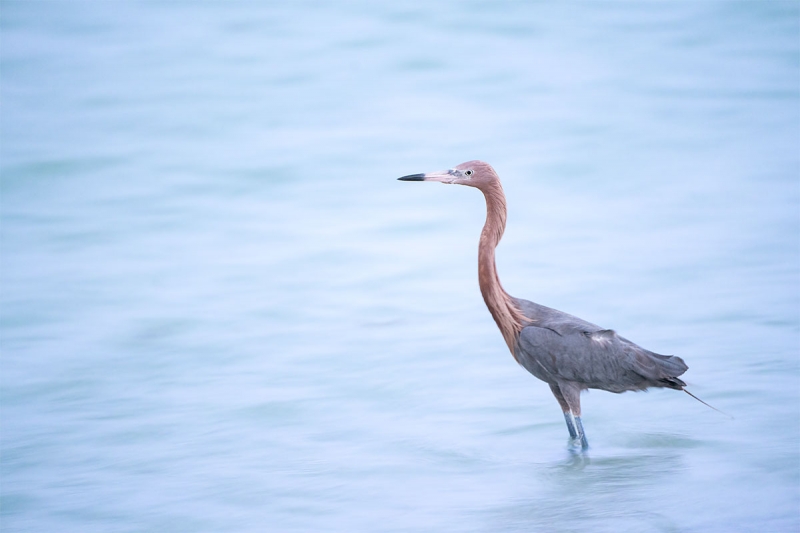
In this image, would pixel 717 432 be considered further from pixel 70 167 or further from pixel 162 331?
pixel 70 167

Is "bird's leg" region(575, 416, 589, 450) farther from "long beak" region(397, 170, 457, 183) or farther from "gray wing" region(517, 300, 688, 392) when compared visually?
"long beak" region(397, 170, 457, 183)

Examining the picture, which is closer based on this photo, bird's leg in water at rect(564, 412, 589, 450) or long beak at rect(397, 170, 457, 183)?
long beak at rect(397, 170, 457, 183)

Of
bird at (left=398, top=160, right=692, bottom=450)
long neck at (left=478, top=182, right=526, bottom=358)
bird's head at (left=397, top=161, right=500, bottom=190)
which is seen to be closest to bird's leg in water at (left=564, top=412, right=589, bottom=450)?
bird at (left=398, top=160, right=692, bottom=450)

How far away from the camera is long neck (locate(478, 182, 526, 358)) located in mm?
5402

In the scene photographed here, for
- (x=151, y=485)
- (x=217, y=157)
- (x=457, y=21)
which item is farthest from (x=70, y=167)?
(x=151, y=485)

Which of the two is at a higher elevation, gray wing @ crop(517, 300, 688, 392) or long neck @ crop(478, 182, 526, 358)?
long neck @ crop(478, 182, 526, 358)

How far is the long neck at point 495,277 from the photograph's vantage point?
17.7ft

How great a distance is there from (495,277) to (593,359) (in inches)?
26.0

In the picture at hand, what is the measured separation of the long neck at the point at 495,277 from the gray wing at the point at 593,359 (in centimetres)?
11

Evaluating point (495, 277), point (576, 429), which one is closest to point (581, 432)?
point (576, 429)

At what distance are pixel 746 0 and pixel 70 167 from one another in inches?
464

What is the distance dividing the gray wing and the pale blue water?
1.42 ft

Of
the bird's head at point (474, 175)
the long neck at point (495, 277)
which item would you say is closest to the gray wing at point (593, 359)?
the long neck at point (495, 277)

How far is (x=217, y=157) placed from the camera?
14250 mm
